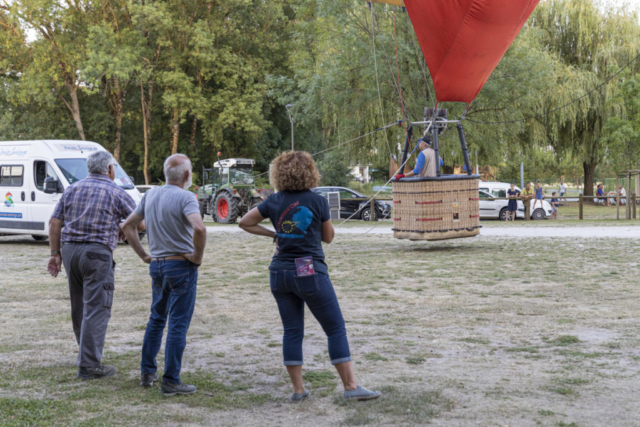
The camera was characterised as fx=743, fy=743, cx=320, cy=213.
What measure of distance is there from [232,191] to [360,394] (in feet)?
75.3

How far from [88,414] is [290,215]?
1.71 m

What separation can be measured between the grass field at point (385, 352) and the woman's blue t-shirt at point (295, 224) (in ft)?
3.01

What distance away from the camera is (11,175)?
→ 59.4 ft

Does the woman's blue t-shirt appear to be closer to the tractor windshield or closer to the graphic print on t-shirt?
the graphic print on t-shirt

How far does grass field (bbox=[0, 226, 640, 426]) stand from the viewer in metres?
4.46

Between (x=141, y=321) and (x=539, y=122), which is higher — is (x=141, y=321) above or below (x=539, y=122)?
below

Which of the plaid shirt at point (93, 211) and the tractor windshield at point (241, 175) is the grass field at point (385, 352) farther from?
the tractor windshield at point (241, 175)

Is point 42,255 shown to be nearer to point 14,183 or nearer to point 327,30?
point 14,183

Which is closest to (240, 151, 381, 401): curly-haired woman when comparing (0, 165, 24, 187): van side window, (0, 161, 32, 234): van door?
(0, 161, 32, 234): van door

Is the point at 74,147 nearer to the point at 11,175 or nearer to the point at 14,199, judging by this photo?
the point at 11,175

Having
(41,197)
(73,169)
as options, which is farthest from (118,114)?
(73,169)

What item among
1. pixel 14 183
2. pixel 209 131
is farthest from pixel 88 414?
pixel 209 131

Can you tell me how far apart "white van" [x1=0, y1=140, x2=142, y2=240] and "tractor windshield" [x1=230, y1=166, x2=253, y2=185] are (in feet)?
32.8

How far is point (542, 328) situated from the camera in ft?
22.7
